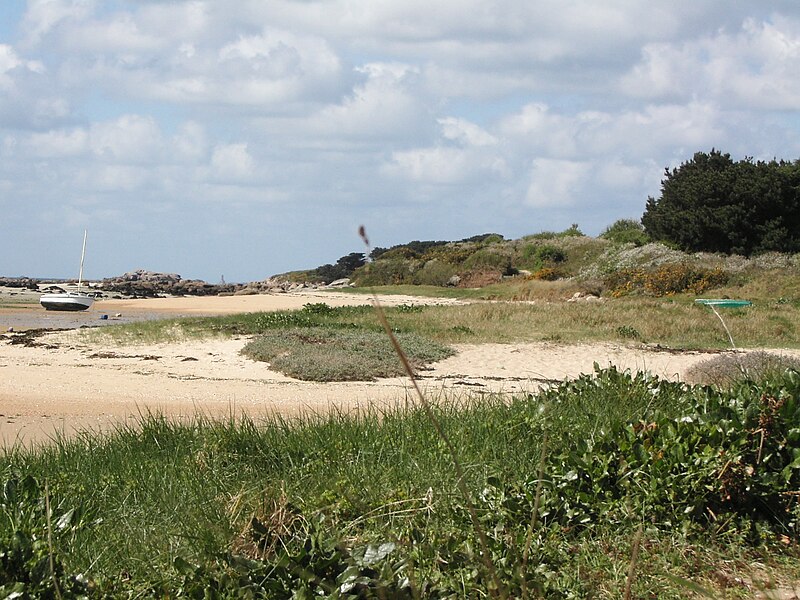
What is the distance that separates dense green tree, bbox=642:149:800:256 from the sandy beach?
67.8ft

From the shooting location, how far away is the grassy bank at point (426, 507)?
3.81 meters

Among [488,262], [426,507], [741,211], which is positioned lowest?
[426,507]

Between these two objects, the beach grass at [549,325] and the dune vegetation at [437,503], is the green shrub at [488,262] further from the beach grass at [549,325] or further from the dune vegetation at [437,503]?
the dune vegetation at [437,503]

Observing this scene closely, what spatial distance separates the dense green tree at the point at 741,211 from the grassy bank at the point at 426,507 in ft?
107

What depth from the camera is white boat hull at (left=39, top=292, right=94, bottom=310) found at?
36.4 m

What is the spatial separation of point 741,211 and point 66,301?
2628 cm

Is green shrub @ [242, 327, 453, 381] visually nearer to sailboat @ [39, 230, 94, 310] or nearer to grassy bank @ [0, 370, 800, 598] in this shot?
grassy bank @ [0, 370, 800, 598]

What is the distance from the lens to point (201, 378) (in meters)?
14.9

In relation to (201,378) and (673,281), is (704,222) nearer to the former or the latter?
(673,281)

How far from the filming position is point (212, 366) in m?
16.4

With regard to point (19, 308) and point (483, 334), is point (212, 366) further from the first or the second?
point (19, 308)

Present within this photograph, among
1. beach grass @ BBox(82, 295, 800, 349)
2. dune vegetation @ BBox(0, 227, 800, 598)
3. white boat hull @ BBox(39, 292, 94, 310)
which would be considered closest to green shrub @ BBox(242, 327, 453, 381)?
beach grass @ BBox(82, 295, 800, 349)

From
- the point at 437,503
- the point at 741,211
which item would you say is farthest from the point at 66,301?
the point at 437,503

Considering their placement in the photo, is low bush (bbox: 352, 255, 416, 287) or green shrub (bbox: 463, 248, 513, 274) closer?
green shrub (bbox: 463, 248, 513, 274)
